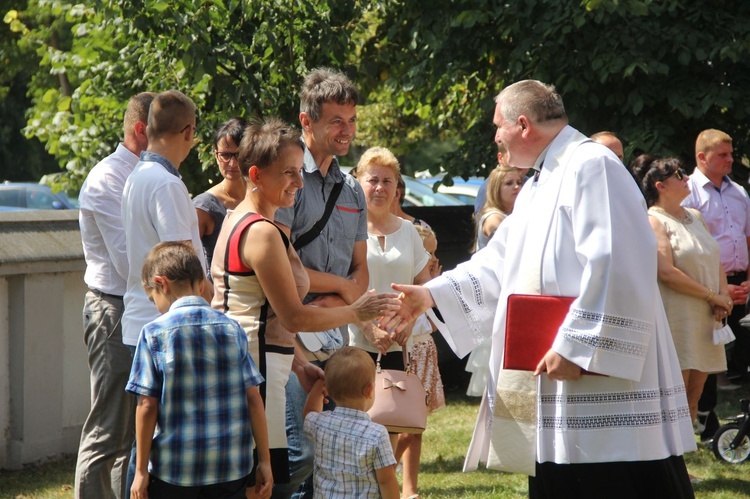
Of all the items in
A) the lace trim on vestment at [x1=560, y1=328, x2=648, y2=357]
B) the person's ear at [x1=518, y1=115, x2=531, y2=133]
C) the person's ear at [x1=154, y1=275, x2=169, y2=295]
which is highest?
the person's ear at [x1=518, y1=115, x2=531, y2=133]

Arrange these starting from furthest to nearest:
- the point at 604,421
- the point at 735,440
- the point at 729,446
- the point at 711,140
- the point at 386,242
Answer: the point at 711,140, the point at 729,446, the point at 735,440, the point at 386,242, the point at 604,421

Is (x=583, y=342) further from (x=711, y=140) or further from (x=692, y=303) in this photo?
(x=711, y=140)

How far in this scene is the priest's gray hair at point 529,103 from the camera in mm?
4109

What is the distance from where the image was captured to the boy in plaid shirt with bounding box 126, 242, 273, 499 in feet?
12.3

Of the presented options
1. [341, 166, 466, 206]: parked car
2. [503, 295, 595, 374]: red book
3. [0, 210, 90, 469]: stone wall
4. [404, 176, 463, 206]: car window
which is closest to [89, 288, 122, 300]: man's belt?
[0, 210, 90, 469]: stone wall

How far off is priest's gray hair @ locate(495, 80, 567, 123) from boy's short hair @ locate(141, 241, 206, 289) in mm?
1372

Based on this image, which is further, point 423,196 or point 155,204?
point 423,196

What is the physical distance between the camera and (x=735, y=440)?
686 centimetres

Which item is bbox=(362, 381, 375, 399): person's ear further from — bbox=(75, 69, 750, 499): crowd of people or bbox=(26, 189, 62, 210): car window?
bbox=(26, 189, 62, 210): car window

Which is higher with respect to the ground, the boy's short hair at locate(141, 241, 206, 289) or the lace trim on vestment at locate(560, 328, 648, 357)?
the boy's short hair at locate(141, 241, 206, 289)

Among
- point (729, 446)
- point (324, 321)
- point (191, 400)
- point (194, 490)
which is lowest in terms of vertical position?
point (729, 446)

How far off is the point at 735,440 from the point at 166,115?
442cm

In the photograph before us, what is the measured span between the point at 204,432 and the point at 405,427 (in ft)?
4.94

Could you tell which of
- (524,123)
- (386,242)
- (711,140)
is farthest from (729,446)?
(524,123)
